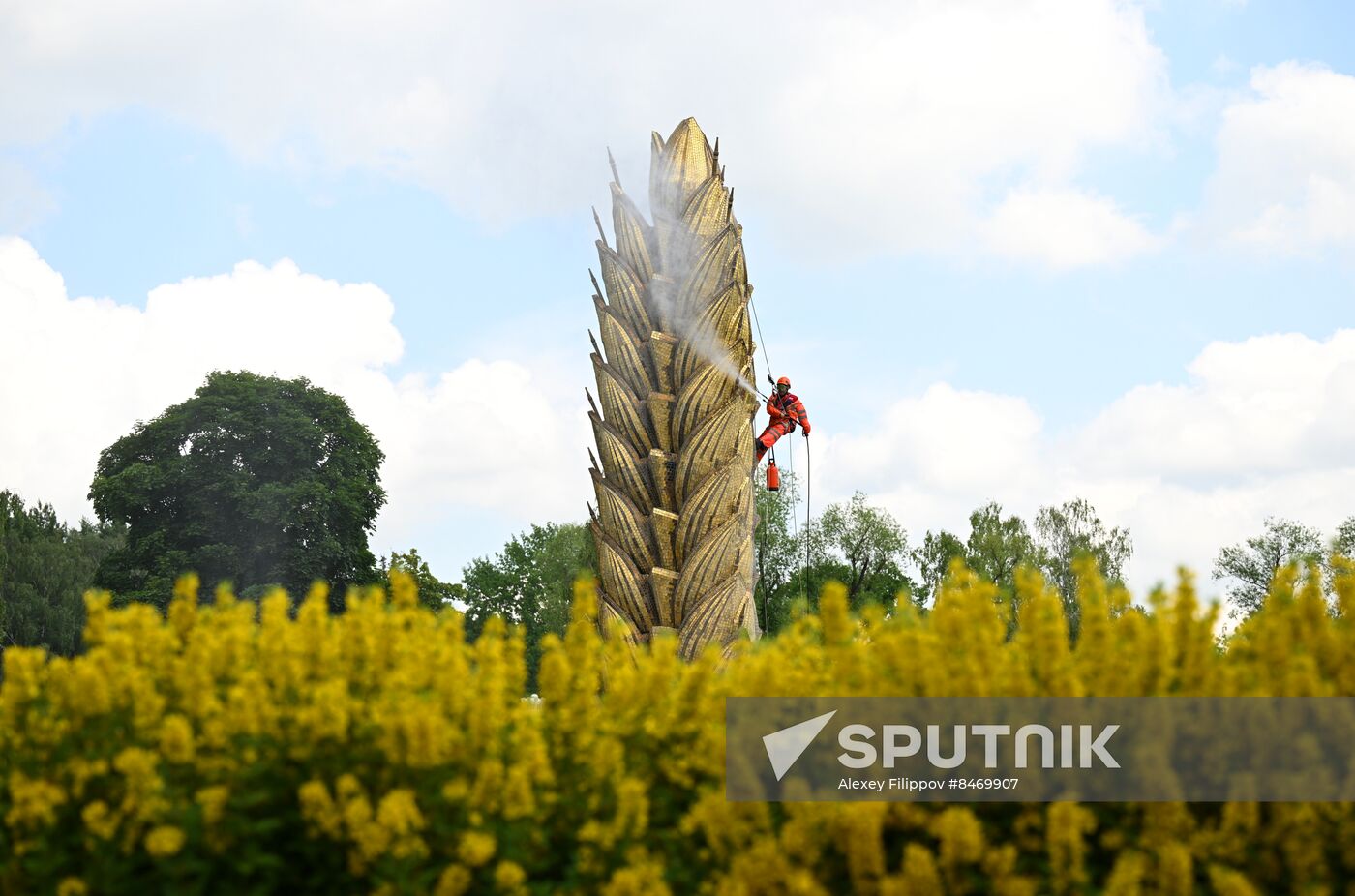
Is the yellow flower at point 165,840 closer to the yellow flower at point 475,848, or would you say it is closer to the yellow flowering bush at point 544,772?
the yellow flowering bush at point 544,772

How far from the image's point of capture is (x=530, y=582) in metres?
43.4

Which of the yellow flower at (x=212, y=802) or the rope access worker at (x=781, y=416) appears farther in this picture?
the rope access worker at (x=781, y=416)

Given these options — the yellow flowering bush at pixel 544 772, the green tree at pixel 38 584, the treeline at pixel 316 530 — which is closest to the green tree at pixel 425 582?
the treeline at pixel 316 530

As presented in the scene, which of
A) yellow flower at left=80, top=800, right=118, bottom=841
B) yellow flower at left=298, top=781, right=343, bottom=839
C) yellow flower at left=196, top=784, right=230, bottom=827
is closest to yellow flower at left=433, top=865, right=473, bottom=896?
yellow flower at left=298, top=781, right=343, bottom=839

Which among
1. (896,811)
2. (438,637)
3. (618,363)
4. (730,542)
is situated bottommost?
(896,811)

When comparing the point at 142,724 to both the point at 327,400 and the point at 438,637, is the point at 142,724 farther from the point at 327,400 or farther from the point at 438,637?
the point at 327,400

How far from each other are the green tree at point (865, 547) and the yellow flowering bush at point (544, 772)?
3407 centimetres

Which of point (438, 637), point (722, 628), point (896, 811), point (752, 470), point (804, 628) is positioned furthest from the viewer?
point (752, 470)

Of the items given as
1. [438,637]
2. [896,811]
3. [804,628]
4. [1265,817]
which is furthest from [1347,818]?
[438,637]

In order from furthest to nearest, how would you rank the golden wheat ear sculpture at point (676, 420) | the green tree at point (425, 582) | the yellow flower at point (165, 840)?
1. the green tree at point (425, 582)
2. the golden wheat ear sculpture at point (676, 420)
3. the yellow flower at point (165, 840)

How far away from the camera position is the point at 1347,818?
138 inches

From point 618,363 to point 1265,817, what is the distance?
7.88 m

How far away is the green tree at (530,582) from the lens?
3867 cm

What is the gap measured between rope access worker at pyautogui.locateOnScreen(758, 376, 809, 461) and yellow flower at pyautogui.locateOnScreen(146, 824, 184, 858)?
8.68 m
